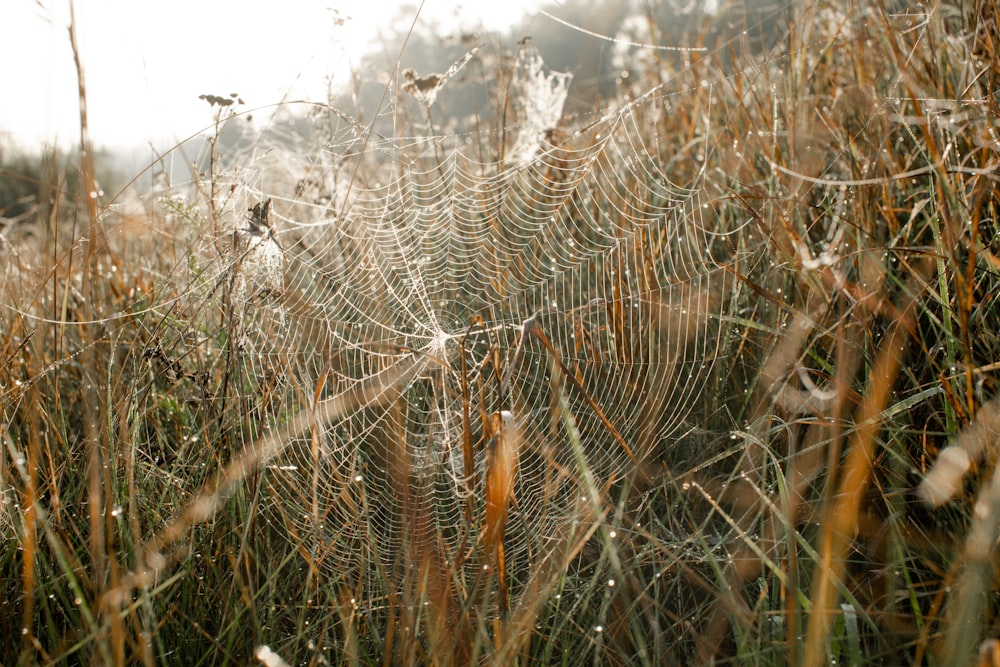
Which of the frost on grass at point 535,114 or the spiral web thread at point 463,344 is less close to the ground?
the frost on grass at point 535,114

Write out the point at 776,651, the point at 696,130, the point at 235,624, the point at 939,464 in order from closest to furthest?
the point at 776,651, the point at 235,624, the point at 939,464, the point at 696,130

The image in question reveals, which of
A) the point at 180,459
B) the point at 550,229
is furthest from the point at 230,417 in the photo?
the point at 550,229

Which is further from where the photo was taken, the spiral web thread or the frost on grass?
the frost on grass

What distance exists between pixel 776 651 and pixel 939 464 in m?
0.51

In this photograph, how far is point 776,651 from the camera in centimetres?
116

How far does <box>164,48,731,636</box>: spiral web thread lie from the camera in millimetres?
1622

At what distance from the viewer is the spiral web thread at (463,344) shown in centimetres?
162

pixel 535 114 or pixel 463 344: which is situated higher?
pixel 535 114

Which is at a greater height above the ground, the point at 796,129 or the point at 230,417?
Result: the point at 796,129

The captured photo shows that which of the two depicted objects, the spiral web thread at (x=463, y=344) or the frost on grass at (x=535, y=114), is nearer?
the spiral web thread at (x=463, y=344)

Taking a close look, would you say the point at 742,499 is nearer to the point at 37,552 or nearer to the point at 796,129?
the point at 796,129

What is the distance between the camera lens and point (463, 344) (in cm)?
148

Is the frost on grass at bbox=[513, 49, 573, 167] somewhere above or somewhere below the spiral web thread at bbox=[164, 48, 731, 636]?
above

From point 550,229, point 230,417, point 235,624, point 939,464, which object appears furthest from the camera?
point 550,229
